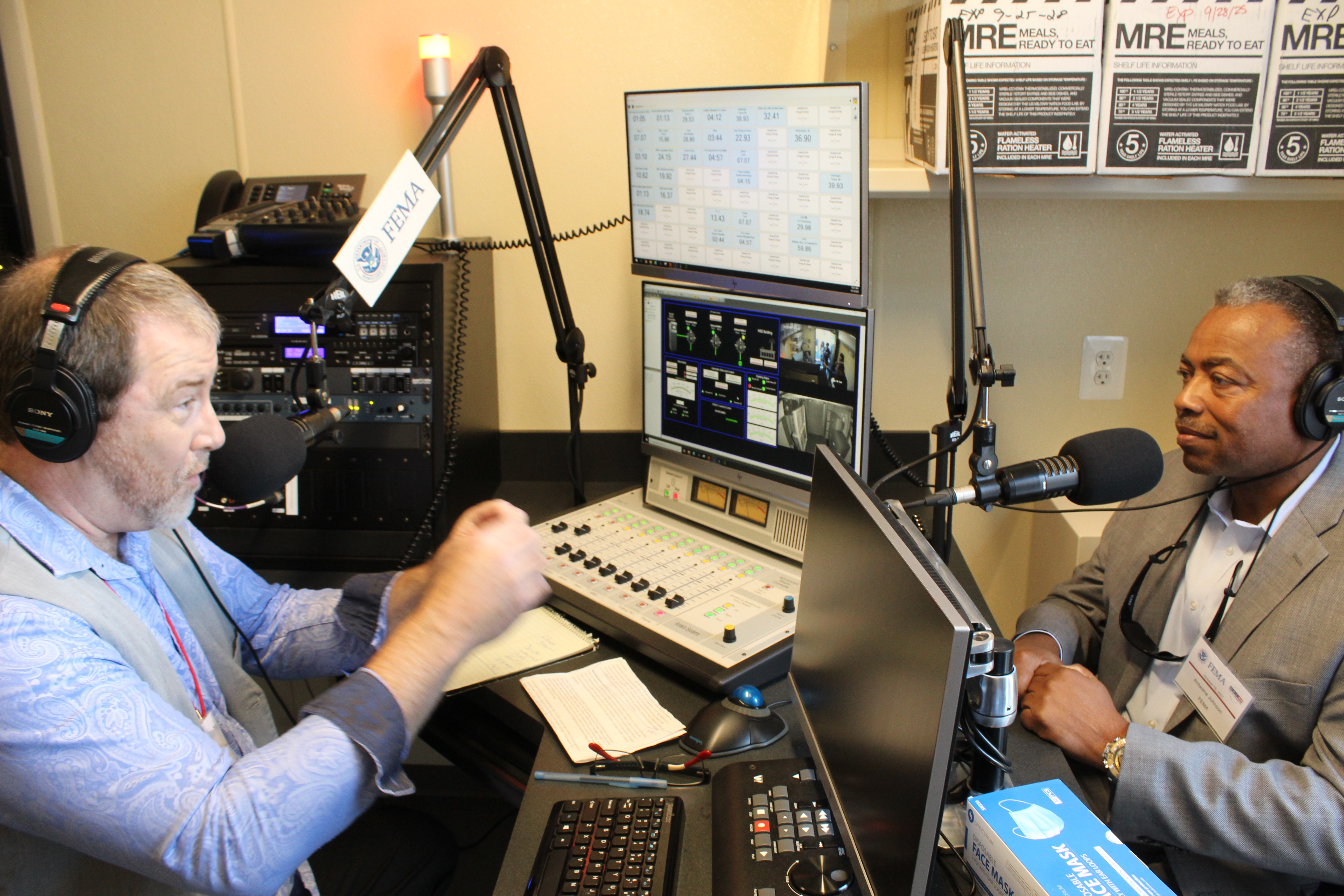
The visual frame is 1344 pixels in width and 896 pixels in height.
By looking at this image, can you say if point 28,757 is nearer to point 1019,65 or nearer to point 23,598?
point 23,598

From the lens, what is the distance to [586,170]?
184 cm

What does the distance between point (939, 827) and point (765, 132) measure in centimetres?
102

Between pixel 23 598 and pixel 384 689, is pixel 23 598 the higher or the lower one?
the higher one

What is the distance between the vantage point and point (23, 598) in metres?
0.85

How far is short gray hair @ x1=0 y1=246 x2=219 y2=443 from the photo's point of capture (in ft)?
2.91

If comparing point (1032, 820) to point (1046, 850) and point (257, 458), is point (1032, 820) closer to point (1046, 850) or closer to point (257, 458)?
point (1046, 850)

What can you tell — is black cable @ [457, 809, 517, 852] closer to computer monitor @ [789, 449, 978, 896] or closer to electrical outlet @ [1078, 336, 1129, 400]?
computer monitor @ [789, 449, 978, 896]

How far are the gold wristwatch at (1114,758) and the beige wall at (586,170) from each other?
0.92 m

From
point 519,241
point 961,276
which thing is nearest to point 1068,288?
point 961,276

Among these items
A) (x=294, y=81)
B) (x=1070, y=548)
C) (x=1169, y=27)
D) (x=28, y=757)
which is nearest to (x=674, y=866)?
(x=28, y=757)

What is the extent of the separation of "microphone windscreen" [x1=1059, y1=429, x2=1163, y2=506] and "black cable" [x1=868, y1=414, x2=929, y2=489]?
0.31 metres

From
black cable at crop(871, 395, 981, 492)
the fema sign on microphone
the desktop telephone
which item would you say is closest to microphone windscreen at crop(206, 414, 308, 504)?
the fema sign on microphone

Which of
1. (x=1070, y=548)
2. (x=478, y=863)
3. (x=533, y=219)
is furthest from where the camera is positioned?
(x=478, y=863)

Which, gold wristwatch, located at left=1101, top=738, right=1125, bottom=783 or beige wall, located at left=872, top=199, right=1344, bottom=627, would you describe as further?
beige wall, located at left=872, top=199, right=1344, bottom=627
